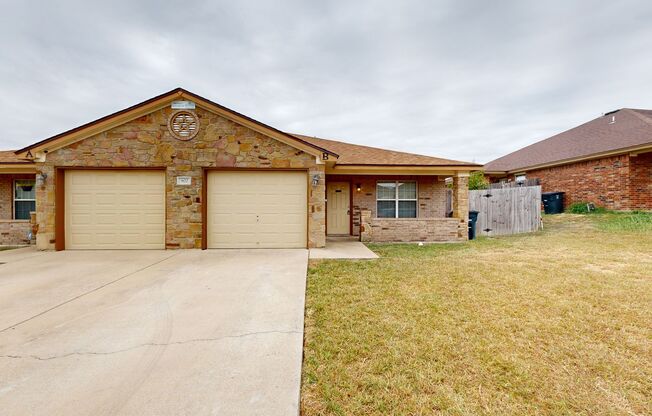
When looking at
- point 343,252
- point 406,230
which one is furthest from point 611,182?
point 343,252

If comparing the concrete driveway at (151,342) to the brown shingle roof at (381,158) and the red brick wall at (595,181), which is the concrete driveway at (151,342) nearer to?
the brown shingle roof at (381,158)

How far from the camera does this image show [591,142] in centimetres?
1557

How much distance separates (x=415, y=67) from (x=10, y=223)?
769 inches

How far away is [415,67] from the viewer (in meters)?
15.7

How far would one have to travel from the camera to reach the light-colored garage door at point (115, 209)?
317 inches

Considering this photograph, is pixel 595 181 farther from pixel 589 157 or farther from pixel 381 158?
pixel 381 158

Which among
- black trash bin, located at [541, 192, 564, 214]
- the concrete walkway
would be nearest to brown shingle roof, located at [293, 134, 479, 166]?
the concrete walkway

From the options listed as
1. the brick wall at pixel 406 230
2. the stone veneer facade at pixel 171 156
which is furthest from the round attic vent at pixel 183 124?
the brick wall at pixel 406 230

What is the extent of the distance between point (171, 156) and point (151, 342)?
654cm

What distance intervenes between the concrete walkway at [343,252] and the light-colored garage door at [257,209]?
85cm

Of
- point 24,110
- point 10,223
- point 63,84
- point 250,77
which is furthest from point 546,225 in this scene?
point 24,110

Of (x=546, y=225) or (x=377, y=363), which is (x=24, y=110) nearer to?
(x=377, y=363)

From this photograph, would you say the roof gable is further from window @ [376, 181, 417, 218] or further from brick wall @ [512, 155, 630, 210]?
brick wall @ [512, 155, 630, 210]

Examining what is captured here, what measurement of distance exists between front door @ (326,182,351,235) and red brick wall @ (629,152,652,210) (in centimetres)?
1367
